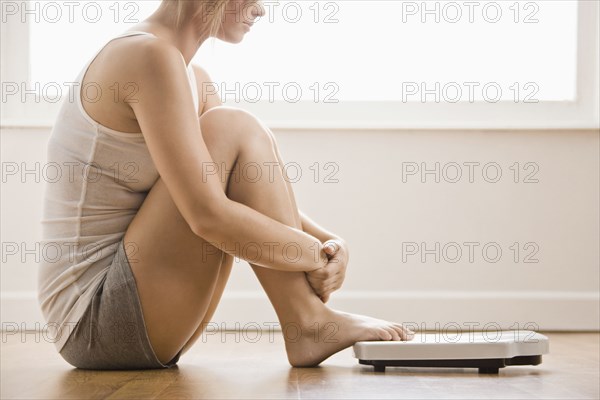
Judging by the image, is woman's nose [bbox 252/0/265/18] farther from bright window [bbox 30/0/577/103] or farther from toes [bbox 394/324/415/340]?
bright window [bbox 30/0/577/103]

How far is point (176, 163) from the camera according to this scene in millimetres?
1129

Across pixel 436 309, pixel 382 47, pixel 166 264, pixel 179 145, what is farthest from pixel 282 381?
pixel 382 47

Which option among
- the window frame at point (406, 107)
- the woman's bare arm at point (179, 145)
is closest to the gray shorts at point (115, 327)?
the woman's bare arm at point (179, 145)

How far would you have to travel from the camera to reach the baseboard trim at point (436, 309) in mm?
2264

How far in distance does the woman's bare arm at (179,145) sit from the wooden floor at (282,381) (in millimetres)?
219

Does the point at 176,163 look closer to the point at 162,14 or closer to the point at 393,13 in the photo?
the point at 162,14

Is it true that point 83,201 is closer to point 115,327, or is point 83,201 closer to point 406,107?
point 115,327

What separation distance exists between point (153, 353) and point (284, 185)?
337mm

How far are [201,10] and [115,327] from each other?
520 mm

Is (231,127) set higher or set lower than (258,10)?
lower

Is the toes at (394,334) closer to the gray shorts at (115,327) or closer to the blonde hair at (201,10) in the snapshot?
the gray shorts at (115,327)

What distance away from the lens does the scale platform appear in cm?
124

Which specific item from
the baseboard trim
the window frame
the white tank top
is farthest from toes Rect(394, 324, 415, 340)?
the window frame

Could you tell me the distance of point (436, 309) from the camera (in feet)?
7.51
